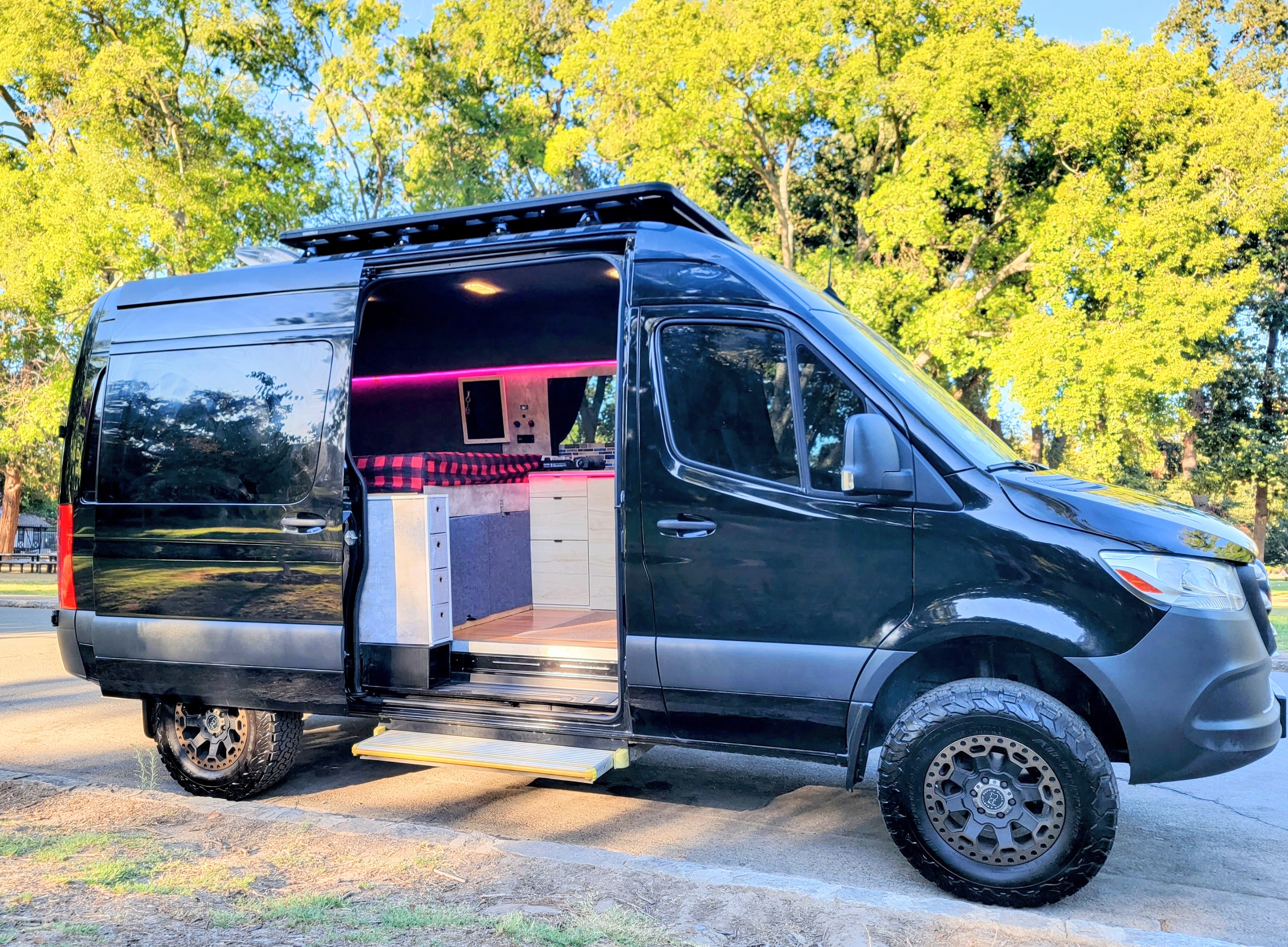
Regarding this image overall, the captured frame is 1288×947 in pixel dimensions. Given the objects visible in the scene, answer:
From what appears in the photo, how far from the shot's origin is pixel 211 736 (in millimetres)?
5539

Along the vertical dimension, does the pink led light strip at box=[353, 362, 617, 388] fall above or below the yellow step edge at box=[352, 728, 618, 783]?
above

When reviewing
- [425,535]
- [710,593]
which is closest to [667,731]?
[710,593]

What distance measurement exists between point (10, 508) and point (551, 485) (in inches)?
1111

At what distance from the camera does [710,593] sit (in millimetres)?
4352

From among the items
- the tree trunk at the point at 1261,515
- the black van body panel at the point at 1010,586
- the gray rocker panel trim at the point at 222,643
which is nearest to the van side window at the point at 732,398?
the black van body panel at the point at 1010,586

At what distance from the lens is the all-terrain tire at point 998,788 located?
3762 millimetres

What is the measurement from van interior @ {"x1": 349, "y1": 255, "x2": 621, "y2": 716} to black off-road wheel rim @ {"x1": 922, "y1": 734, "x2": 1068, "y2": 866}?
5.00 feet

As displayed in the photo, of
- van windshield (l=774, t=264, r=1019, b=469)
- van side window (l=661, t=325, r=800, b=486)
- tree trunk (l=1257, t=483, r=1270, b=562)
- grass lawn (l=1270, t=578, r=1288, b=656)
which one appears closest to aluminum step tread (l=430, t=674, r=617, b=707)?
van side window (l=661, t=325, r=800, b=486)

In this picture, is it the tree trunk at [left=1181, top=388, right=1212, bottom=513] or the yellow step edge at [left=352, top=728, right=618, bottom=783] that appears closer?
the yellow step edge at [left=352, top=728, right=618, bottom=783]

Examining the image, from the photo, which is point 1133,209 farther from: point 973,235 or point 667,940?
point 667,940

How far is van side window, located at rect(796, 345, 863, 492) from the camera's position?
13.8 ft

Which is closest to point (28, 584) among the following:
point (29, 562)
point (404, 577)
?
point (29, 562)

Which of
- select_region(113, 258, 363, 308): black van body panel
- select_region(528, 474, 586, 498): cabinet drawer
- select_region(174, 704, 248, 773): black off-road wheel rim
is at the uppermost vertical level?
select_region(113, 258, 363, 308): black van body panel

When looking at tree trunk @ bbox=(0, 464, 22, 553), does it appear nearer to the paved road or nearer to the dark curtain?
the paved road
